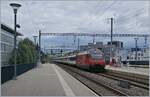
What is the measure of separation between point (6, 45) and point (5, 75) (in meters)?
49.8

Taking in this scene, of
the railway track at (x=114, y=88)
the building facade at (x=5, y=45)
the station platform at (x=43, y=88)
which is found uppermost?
the building facade at (x=5, y=45)

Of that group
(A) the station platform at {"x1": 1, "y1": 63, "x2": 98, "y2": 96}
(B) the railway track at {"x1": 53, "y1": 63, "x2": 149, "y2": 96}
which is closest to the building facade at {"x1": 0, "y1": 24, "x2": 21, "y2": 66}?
(B) the railway track at {"x1": 53, "y1": 63, "x2": 149, "y2": 96}

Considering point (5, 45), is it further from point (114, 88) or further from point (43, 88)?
point (43, 88)

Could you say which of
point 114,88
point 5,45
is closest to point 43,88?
point 114,88

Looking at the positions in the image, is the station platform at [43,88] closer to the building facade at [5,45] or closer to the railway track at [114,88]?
the railway track at [114,88]

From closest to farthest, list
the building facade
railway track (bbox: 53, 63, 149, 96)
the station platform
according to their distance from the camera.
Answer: the station platform → railway track (bbox: 53, 63, 149, 96) → the building facade

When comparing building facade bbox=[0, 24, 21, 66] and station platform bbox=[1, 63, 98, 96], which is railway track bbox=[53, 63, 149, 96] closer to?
station platform bbox=[1, 63, 98, 96]

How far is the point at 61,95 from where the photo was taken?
15.8 meters

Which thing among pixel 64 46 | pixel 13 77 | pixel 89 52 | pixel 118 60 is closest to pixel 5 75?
pixel 13 77

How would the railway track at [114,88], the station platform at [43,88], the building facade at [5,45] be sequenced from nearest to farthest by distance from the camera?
1. the station platform at [43,88]
2. the railway track at [114,88]
3. the building facade at [5,45]

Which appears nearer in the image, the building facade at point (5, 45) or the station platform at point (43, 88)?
the station platform at point (43, 88)

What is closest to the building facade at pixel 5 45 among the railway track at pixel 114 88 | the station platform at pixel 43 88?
the railway track at pixel 114 88

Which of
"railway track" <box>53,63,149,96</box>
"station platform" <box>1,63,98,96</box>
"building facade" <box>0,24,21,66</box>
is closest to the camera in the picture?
"station platform" <box>1,63,98,96</box>

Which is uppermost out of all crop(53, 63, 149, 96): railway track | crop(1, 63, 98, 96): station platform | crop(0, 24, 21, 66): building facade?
crop(0, 24, 21, 66): building facade
